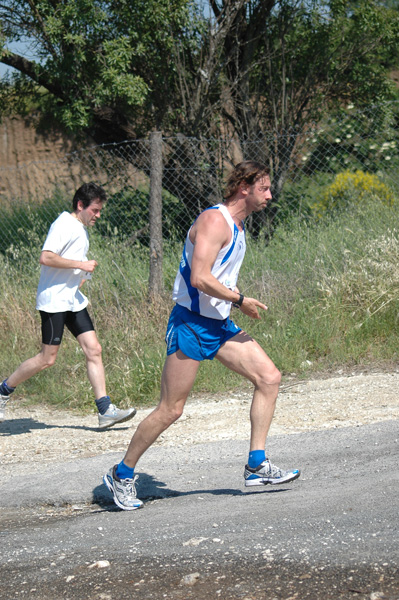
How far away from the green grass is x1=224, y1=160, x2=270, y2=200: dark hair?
282 centimetres

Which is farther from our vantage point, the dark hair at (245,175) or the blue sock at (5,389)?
the blue sock at (5,389)

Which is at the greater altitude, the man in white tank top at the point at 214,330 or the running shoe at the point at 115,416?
the man in white tank top at the point at 214,330

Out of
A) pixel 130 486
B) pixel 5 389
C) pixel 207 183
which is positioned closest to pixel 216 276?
pixel 130 486

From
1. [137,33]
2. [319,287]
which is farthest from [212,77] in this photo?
[319,287]

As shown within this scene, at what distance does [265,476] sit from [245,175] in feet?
5.58

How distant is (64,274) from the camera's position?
18.5 ft

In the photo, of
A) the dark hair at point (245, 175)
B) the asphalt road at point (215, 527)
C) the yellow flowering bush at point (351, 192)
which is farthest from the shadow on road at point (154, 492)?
the yellow flowering bush at point (351, 192)

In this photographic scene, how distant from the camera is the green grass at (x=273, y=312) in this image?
6.65 metres

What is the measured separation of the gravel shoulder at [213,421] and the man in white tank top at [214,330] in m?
1.22

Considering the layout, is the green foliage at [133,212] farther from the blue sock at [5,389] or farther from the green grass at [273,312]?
the blue sock at [5,389]

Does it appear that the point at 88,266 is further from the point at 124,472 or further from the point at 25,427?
the point at 124,472

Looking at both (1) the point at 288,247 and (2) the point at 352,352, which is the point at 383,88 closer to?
(1) the point at 288,247

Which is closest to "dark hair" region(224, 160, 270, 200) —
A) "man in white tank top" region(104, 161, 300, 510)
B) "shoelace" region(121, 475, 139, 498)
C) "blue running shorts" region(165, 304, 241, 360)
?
"man in white tank top" region(104, 161, 300, 510)

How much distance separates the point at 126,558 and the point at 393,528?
1322 millimetres
